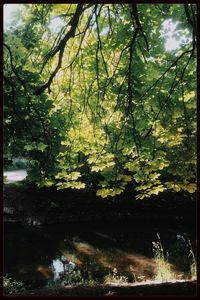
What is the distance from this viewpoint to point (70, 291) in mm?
6500

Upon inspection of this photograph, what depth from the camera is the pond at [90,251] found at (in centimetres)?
959

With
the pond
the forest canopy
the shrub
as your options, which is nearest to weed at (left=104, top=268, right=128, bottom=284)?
the pond

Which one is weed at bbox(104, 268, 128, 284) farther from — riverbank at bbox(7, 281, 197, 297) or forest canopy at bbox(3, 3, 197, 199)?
forest canopy at bbox(3, 3, 197, 199)

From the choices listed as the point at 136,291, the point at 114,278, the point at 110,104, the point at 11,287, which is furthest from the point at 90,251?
the point at 110,104

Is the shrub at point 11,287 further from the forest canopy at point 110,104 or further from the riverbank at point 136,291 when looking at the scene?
the forest canopy at point 110,104

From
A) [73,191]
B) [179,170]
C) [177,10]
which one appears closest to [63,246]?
[73,191]

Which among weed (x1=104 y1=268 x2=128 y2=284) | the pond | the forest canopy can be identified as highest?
the forest canopy

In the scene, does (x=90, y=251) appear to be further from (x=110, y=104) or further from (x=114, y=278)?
(x=110, y=104)

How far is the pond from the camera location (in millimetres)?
9586

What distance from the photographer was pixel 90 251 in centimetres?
1178

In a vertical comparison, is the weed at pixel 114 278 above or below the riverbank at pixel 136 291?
below

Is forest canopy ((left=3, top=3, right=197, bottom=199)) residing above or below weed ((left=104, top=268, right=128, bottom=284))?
above

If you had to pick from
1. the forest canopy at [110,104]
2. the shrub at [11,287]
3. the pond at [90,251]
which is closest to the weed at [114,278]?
the pond at [90,251]

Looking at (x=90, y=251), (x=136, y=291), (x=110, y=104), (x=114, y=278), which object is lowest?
(x=114, y=278)
